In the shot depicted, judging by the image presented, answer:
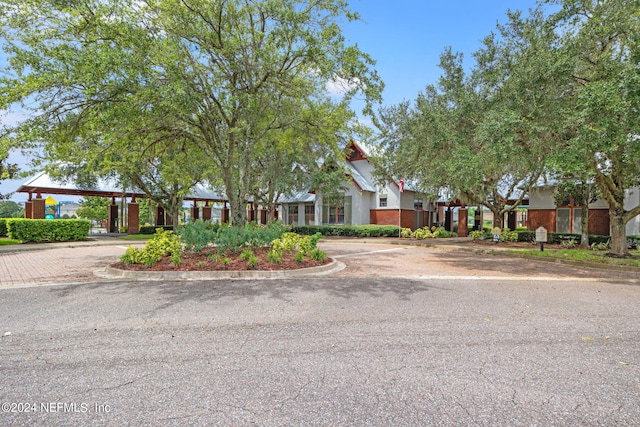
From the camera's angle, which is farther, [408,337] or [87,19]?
[87,19]

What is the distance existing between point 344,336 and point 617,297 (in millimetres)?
6438

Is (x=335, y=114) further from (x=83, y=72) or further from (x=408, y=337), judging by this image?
(x=408, y=337)

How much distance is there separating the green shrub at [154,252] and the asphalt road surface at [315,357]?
75.6 inches

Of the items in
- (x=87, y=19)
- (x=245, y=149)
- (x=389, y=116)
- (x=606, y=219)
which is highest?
(x=389, y=116)

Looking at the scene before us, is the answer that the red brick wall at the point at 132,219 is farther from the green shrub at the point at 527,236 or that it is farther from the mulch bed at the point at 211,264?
the green shrub at the point at 527,236

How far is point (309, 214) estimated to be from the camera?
29969mm

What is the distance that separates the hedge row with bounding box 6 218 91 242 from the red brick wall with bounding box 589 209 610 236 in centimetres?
2909

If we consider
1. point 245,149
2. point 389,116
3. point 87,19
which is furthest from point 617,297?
point 389,116

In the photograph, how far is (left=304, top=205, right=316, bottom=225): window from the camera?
2962 cm

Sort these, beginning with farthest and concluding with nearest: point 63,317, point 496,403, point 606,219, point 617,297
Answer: point 606,219
point 617,297
point 63,317
point 496,403

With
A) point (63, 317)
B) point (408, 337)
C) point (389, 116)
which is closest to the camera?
point (408, 337)

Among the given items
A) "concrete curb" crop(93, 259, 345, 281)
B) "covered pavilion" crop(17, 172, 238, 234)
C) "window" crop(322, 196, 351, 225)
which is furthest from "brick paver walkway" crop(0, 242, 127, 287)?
"window" crop(322, 196, 351, 225)

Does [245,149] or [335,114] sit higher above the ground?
[335,114]

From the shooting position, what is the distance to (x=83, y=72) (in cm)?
782
